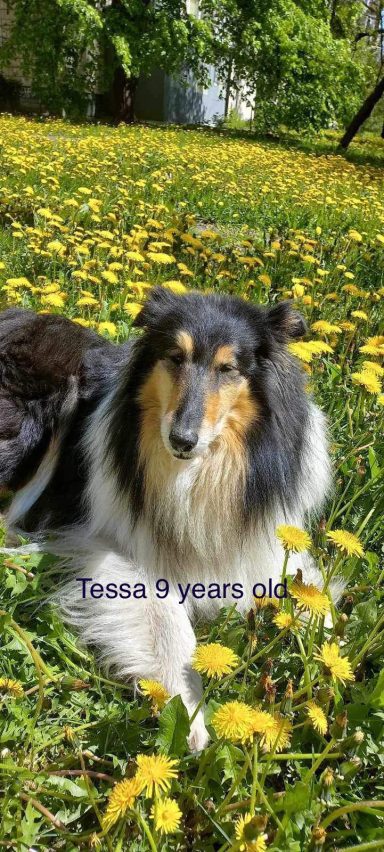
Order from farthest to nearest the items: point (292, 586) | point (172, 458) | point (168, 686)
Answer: point (172, 458)
point (168, 686)
point (292, 586)

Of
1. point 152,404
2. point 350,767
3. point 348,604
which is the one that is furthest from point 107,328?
point 350,767

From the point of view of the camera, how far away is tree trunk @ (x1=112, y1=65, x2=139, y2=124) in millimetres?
20359

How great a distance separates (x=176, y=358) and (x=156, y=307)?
11.0 inches

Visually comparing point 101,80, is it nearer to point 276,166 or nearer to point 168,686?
point 276,166

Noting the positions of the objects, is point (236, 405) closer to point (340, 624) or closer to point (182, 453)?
point (182, 453)

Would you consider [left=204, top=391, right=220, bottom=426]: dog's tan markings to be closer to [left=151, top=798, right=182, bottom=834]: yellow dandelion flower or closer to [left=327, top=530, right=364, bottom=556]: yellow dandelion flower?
[left=327, top=530, right=364, bottom=556]: yellow dandelion flower

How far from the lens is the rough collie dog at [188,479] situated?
7.29 ft

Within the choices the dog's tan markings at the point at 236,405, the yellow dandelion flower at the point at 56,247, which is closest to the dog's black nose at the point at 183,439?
the dog's tan markings at the point at 236,405

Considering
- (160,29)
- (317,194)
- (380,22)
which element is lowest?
(317,194)

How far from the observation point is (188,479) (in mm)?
2328

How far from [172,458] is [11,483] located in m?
1.11

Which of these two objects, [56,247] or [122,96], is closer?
[56,247]

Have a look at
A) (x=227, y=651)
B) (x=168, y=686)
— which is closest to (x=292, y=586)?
(x=227, y=651)

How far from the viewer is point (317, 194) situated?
8016mm
